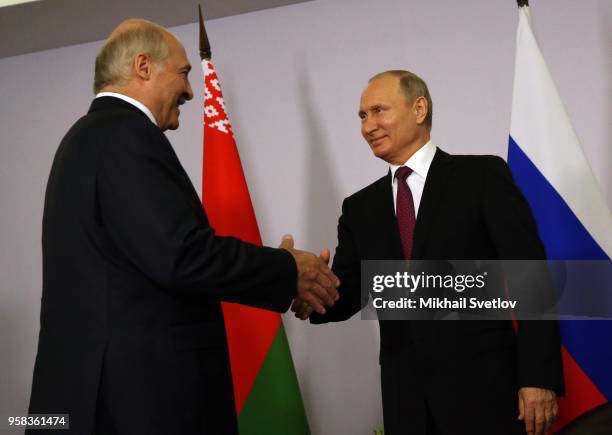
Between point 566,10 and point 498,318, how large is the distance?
2.17 metres

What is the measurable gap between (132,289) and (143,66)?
25.0 inches

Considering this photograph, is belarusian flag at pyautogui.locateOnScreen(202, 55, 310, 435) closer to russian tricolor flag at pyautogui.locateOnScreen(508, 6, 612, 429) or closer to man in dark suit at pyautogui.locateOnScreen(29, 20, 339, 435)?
russian tricolor flag at pyautogui.locateOnScreen(508, 6, 612, 429)

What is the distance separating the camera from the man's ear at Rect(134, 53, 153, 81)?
2.00 m

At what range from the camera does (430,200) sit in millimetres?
2316

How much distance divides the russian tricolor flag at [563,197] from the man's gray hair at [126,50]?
1.60 m

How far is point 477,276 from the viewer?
226cm

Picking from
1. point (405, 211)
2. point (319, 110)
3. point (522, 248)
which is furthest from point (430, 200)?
point (319, 110)

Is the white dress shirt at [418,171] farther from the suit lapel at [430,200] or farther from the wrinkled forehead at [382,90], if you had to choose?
the wrinkled forehead at [382,90]

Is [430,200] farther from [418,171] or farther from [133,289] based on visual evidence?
[133,289]

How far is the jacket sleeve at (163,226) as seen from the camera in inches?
67.4

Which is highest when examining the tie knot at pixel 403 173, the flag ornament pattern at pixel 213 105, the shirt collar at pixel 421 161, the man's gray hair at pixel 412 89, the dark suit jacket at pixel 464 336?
the flag ornament pattern at pixel 213 105

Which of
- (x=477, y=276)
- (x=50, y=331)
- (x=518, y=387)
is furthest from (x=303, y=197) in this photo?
(x=50, y=331)
